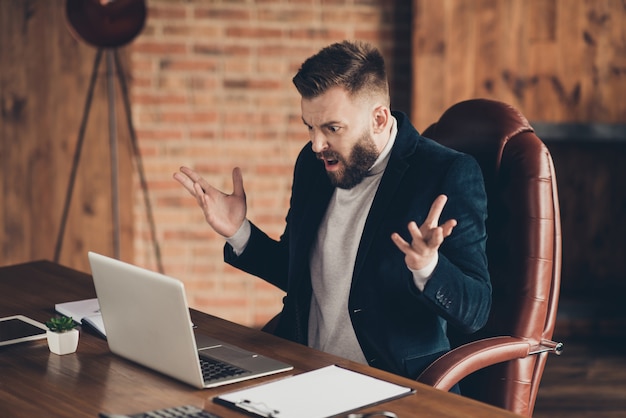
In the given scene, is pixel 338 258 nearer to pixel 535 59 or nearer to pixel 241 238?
pixel 241 238

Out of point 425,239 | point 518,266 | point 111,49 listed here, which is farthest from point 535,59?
point 425,239

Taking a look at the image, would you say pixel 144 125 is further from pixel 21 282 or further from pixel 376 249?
pixel 376 249

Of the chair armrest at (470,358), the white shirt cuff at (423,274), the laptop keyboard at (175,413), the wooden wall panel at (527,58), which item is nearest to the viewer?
the laptop keyboard at (175,413)

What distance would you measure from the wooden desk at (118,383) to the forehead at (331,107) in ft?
1.80

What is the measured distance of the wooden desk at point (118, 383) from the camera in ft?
5.42

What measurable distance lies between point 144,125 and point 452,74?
4.78 feet

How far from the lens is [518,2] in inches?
175

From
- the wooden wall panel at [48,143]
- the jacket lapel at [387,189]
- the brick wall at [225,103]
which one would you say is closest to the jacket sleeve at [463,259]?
the jacket lapel at [387,189]

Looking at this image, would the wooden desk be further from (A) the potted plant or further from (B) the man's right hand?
(B) the man's right hand

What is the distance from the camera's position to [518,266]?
2365 millimetres

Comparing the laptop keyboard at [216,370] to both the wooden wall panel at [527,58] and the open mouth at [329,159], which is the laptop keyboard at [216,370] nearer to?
the open mouth at [329,159]

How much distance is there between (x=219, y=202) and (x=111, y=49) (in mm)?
2085

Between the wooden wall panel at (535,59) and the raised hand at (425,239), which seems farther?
the wooden wall panel at (535,59)

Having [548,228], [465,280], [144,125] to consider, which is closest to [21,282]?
[465,280]
